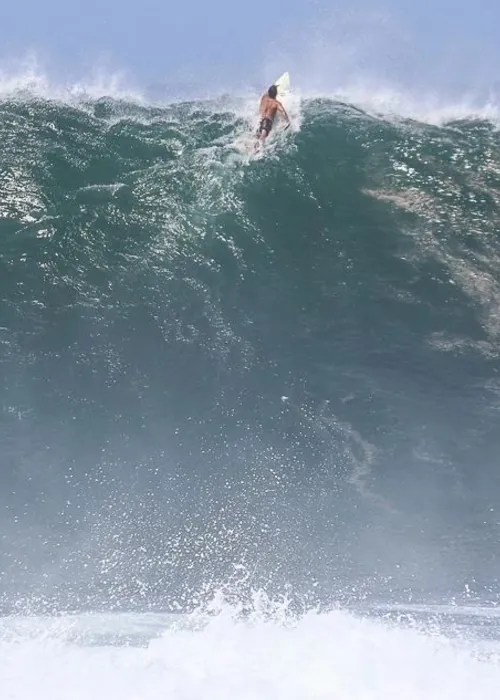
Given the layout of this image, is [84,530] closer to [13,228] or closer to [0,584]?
[0,584]

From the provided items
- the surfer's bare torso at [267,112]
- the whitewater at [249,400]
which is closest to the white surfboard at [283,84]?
the surfer's bare torso at [267,112]

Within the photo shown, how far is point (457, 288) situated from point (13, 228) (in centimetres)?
848

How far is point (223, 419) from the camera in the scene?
41.2 ft

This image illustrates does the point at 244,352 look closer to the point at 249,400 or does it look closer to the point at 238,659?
the point at 249,400

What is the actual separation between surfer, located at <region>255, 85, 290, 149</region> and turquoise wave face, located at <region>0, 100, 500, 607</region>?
10.3 inches

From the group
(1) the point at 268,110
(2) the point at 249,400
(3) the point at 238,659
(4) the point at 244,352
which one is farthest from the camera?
(1) the point at 268,110

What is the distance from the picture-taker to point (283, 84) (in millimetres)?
14883

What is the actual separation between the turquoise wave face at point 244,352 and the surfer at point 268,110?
0.86 feet

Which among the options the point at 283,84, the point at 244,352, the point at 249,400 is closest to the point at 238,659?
the point at 249,400

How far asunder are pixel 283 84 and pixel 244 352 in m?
5.89

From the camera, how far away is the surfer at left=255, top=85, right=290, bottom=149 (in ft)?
46.7

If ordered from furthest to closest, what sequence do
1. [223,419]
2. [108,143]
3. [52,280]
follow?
[108,143] < [52,280] < [223,419]

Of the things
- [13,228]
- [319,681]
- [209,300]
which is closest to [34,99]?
[13,228]

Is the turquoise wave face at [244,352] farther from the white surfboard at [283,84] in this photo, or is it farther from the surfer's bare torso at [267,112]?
the white surfboard at [283,84]
